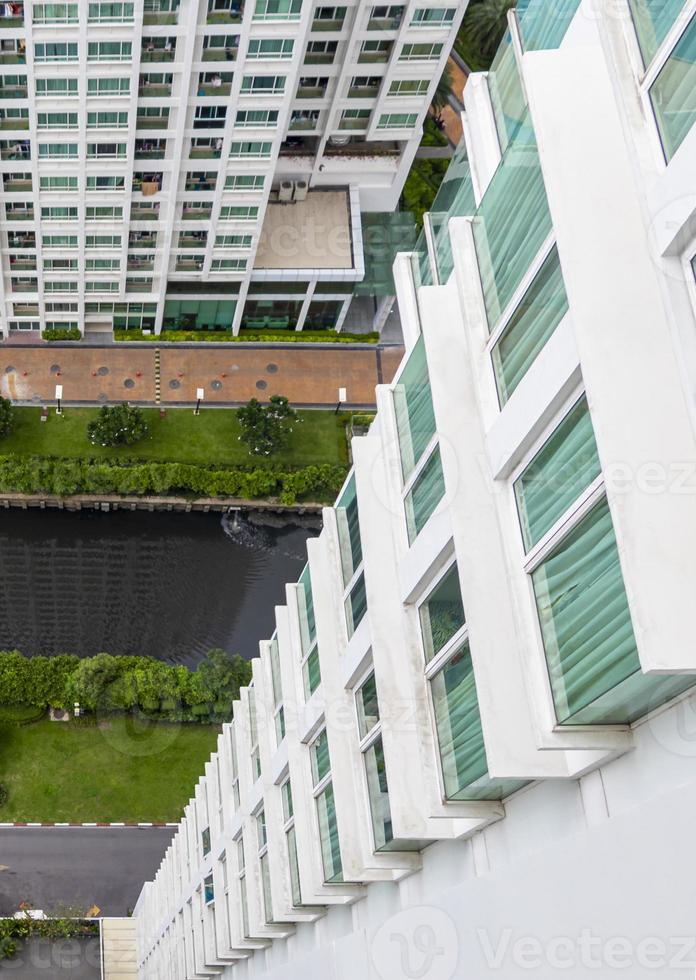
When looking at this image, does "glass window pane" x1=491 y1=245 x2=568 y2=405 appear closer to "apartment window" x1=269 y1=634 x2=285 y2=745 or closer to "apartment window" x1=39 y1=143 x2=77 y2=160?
"apartment window" x1=269 y1=634 x2=285 y2=745

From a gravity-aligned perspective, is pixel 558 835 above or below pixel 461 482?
below

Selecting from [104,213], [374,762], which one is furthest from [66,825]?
[374,762]

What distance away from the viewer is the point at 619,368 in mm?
10992

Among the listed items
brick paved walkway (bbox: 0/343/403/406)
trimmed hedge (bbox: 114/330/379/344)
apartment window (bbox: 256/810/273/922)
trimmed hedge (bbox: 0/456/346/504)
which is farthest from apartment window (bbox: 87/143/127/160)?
apartment window (bbox: 256/810/273/922)

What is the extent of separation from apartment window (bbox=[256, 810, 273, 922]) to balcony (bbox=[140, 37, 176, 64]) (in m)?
46.9

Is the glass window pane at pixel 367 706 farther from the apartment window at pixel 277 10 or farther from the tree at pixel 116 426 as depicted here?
the tree at pixel 116 426

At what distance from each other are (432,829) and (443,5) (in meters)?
63.4

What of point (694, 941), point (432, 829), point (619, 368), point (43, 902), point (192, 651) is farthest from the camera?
point (192, 651)

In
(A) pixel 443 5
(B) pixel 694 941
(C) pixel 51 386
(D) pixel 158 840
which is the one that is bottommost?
(B) pixel 694 941

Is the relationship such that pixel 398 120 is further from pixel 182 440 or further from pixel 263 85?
pixel 182 440

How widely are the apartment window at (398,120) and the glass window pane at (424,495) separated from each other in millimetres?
63396

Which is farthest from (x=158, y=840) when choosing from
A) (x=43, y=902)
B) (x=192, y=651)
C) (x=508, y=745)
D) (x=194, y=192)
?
(x=508, y=745)

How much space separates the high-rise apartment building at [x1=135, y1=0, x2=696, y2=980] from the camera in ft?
34.8

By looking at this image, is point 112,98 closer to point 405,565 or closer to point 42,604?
point 42,604
